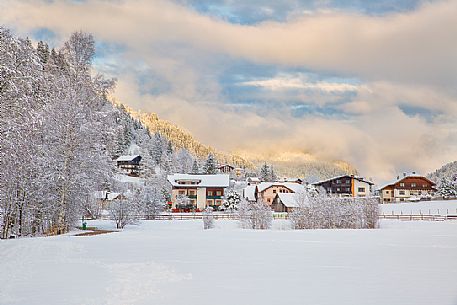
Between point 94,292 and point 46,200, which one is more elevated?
point 46,200

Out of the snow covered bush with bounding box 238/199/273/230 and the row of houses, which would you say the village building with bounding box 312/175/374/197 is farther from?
the snow covered bush with bounding box 238/199/273/230

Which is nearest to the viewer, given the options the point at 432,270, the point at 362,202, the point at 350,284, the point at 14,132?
the point at 350,284

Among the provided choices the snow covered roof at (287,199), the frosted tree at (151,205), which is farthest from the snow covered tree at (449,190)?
the frosted tree at (151,205)

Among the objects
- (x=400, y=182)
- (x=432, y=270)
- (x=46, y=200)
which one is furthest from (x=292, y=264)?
(x=400, y=182)

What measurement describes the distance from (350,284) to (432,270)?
14.8ft

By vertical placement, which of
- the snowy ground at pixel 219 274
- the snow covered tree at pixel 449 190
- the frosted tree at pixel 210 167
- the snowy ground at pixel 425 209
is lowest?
the snowy ground at pixel 219 274

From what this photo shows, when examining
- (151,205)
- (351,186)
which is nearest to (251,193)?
→ (351,186)

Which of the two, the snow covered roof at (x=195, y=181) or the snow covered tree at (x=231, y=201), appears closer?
the snow covered tree at (x=231, y=201)

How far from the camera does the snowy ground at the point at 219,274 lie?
10492mm

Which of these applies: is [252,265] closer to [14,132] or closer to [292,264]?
[292,264]

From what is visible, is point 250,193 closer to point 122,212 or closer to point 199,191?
point 199,191

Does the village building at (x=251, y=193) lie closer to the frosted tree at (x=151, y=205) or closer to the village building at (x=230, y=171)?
the frosted tree at (x=151, y=205)

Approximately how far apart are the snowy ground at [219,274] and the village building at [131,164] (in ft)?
323

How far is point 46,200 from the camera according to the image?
1006 inches
